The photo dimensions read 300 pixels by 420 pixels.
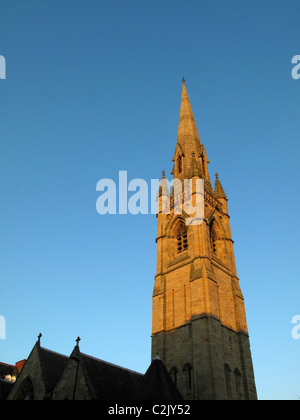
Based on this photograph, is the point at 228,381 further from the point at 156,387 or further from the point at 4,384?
the point at 4,384

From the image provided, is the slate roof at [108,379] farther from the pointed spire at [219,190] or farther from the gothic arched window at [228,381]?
the pointed spire at [219,190]

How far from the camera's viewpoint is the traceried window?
30956 millimetres

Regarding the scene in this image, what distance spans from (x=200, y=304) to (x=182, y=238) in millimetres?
7292

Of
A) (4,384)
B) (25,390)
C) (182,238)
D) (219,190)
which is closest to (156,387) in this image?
(25,390)

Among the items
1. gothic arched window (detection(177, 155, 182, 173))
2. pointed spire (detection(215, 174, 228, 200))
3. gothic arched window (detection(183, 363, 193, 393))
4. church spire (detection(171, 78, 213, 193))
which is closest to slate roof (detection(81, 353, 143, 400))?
gothic arched window (detection(183, 363, 193, 393))

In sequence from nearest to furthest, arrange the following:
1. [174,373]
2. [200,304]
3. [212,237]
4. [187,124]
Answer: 1. [174,373]
2. [200,304]
3. [212,237]
4. [187,124]

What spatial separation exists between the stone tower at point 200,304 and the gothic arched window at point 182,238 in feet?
0.14

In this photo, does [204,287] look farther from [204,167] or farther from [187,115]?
[187,115]

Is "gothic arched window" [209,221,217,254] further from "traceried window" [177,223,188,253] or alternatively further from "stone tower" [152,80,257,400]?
"traceried window" [177,223,188,253]

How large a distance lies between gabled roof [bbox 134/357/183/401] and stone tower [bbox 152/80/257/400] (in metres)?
3.32

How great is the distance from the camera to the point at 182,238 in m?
31.5

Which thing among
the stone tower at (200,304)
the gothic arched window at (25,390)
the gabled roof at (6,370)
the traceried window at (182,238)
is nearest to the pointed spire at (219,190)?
the stone tower at (200,304)

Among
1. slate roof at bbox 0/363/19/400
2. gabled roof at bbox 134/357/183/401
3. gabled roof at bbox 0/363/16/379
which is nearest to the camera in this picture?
gabled roof at bbox 134/357/183/401
